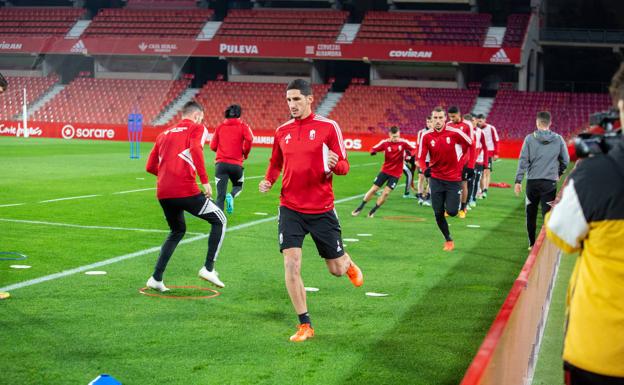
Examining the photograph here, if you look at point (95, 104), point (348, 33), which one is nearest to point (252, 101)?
point (348, 33)

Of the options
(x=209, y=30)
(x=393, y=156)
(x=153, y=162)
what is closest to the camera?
(x=153, y=162)

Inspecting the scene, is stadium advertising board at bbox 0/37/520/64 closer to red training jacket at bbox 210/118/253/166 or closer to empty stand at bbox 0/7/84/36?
empty stand at bbox 0/7/84/36

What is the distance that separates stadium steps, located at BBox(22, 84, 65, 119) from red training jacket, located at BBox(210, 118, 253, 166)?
91.8 ft

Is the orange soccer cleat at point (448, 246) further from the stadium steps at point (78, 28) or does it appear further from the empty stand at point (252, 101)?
the stadium steps at point (78, 28)

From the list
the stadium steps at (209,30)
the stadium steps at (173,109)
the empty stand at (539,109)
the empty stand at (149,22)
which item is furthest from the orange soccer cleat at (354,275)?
the empty stand at (149,22)

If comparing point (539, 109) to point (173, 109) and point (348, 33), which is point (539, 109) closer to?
point (348, 33)

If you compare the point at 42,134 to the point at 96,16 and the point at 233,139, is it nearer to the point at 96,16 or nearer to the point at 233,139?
the point at 96,16

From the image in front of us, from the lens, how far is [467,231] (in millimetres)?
15273

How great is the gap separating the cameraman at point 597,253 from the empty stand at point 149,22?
5438cm

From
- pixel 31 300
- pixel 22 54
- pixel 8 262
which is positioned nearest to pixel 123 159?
pixel 22 54

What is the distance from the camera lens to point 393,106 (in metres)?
51.1

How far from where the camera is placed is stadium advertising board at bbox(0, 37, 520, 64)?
48656mm

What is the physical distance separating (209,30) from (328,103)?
977 cm

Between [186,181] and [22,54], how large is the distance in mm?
40115
